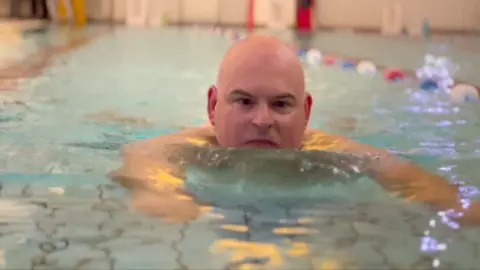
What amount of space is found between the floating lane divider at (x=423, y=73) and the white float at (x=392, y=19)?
8.10ft

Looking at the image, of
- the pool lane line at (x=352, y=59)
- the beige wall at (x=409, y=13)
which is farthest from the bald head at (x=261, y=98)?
the beige wall at (x=409, y=13)

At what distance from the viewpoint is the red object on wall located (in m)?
8.15

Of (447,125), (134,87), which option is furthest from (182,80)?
(447,125)

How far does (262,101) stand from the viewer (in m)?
1.75

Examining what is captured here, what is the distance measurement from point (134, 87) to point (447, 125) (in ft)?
5.28

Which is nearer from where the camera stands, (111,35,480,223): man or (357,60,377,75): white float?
(111,35,480,223): man

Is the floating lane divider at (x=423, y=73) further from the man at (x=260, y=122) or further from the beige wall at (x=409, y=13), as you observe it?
the beige wall at (x=409, y=13)

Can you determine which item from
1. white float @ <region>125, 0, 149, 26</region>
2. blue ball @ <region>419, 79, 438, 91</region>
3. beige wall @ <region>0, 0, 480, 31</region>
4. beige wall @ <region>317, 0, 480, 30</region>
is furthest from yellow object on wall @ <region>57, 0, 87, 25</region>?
blue ball @ <region>419, 79, 438, 91</region>

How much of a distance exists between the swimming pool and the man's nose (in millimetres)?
229

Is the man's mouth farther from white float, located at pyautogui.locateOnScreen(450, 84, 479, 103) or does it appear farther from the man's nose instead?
white float, located at pyautogui.locateOnScreen(450, 84, 479, 103)

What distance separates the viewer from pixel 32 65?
4.23 meters

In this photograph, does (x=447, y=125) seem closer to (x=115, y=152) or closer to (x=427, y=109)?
(x=427, y=109)

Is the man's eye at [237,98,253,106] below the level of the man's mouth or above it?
above

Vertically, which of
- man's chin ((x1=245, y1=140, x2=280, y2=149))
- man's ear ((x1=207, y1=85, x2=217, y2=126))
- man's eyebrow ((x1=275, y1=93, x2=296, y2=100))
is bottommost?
man's chin ((x1=245, y1=140, x2=280, y2=149))
